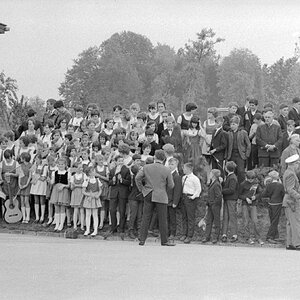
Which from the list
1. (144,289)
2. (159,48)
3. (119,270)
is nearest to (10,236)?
(119,270)

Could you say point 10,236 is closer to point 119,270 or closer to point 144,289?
point 119,270

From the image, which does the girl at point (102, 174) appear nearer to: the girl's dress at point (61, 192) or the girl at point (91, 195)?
the girl at point (91, 195)

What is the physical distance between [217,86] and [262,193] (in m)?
62.8

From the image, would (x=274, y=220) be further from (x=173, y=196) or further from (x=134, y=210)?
(x=134, y=210)

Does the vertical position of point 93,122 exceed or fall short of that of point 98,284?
it exceeds it

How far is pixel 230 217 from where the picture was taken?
1619cm

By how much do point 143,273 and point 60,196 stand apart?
295 inches

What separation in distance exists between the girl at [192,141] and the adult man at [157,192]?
304 cm

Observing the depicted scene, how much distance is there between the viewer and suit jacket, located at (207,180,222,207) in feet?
52.5

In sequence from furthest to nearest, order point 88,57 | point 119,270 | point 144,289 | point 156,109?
point 88,57 → point 156,109 → point 119,270 → point 144,289

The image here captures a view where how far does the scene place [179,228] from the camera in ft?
55.9

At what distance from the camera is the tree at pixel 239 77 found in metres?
76.6

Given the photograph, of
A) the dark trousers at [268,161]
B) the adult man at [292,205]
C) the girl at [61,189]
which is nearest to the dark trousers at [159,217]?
the adult man at [292,205]

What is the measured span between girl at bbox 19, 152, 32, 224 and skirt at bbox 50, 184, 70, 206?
1.01 metres
